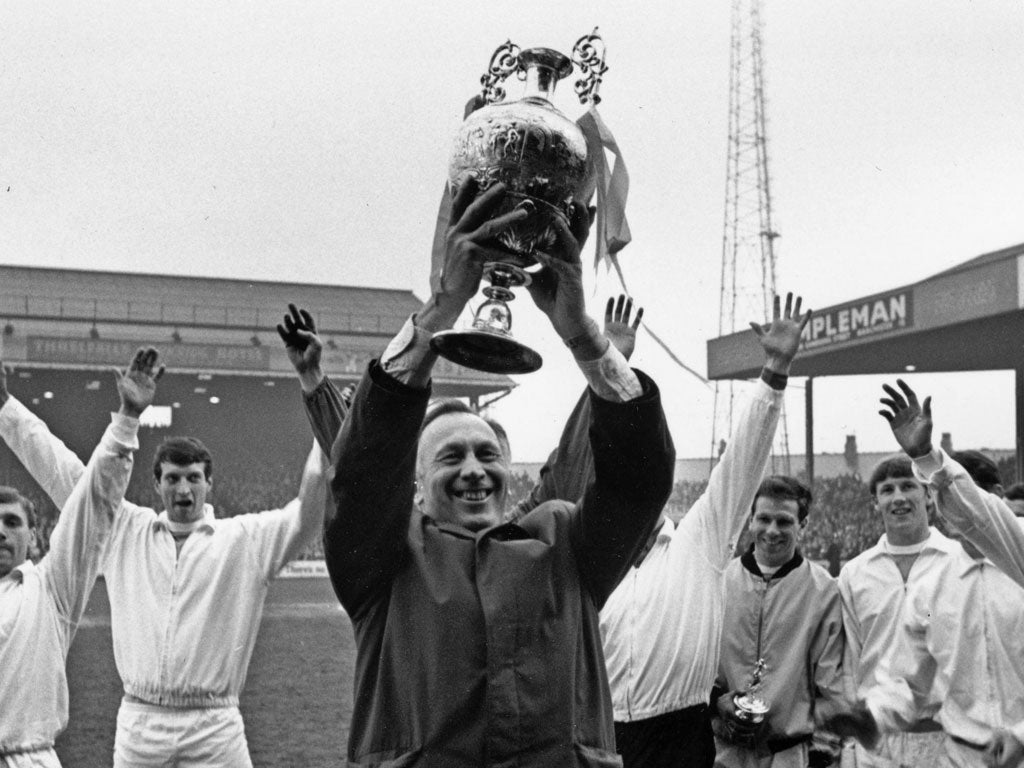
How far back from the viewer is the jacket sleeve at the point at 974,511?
468 cm

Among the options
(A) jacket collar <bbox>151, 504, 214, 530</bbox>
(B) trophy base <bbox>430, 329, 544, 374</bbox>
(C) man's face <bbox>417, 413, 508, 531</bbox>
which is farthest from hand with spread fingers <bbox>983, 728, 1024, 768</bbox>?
(A) jacket collar <bbox>151, 504, 214, 530</bbox>

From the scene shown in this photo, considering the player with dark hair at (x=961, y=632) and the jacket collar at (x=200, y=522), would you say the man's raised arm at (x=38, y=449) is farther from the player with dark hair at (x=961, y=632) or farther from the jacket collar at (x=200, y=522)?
the player with dark hair at (x=961, y=632)

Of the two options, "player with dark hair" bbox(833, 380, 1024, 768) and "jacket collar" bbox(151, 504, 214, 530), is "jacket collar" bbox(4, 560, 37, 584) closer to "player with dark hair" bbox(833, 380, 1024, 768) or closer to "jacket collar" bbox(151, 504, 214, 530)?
"jacket collar" bbox(151, 504, 214, 530)

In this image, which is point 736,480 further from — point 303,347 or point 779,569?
point 303,347

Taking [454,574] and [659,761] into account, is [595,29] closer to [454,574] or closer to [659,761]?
[454,574]

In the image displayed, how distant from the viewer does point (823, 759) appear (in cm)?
496

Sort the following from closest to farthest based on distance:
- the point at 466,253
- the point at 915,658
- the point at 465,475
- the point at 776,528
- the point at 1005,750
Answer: the point at 466,253, the point at 465,475, the point at 1005,750, the point at 915,658, the point at 776,528

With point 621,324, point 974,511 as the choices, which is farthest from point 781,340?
point 974,511

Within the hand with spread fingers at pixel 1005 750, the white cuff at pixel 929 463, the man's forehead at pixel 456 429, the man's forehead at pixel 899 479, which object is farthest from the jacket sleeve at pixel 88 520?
the hand with spread fingers at pixel 1005 750

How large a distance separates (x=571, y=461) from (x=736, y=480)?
4.81 feet

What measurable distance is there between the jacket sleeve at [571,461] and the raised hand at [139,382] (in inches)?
65.8

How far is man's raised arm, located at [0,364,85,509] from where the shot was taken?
5148 millimetres

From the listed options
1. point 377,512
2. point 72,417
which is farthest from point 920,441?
point 72,417

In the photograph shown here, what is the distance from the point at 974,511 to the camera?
4684mm
